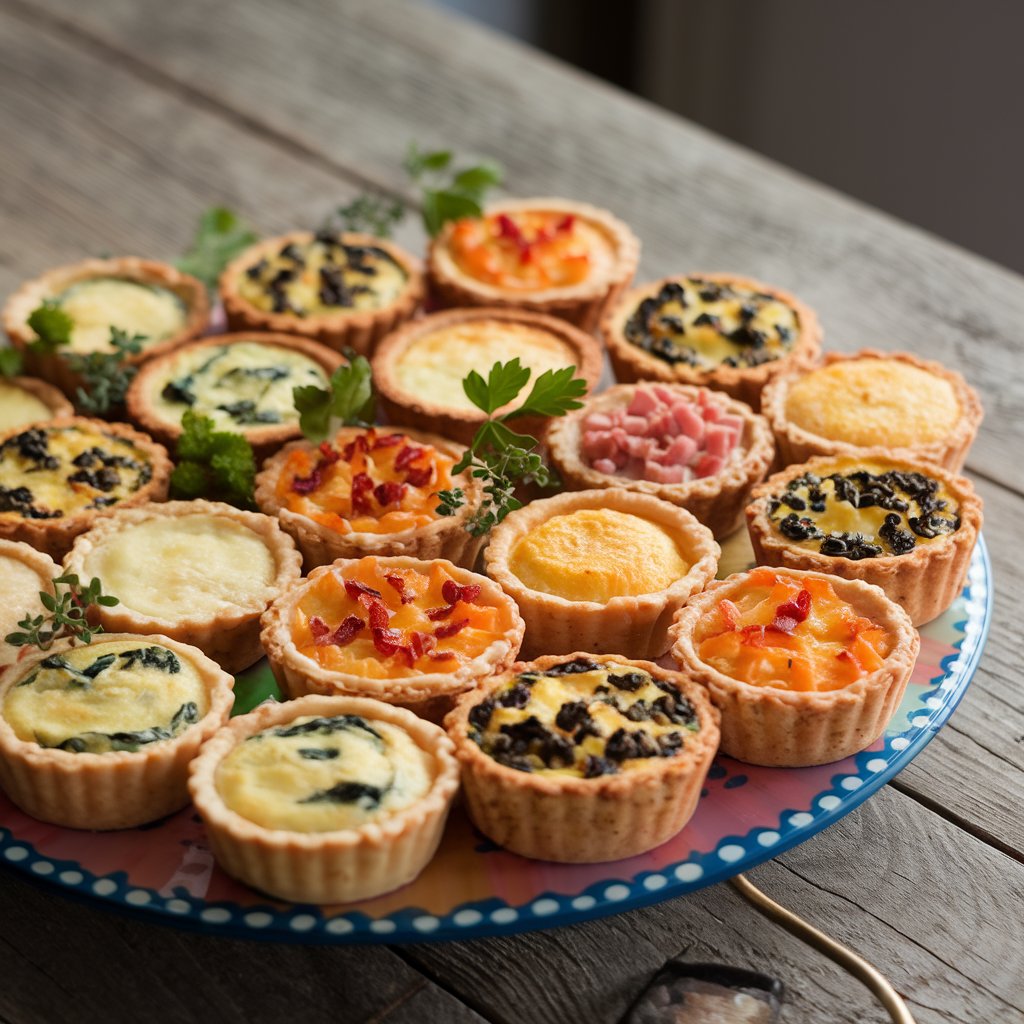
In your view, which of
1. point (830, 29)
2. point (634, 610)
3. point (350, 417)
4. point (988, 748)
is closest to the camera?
point (634, 610)

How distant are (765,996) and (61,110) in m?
5.06

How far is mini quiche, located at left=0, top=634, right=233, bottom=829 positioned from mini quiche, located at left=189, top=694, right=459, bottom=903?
13 cm

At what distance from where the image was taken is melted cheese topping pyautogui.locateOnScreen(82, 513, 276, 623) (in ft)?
12.3

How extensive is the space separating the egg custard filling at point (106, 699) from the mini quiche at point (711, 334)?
1913 mm

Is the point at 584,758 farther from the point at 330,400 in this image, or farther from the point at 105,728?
the point at 330,400

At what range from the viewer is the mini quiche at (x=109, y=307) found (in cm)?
473

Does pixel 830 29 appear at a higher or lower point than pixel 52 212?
higher

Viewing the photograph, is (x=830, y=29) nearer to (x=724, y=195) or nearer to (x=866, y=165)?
(x=866, y=165)

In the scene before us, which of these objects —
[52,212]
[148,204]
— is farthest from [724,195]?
[52,212]

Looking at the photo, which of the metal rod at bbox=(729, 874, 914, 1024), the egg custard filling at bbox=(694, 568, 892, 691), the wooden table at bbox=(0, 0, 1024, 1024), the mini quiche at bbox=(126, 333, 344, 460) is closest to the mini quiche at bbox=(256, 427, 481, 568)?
the mini quiche at bbox=(126, 333, 344, 460)

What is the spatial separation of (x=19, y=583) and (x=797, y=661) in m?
1.93

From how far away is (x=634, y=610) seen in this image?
367 cm

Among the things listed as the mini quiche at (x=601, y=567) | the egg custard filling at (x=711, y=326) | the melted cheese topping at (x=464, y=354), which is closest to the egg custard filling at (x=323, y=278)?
the melted cheese topping at (x=464, y=354)

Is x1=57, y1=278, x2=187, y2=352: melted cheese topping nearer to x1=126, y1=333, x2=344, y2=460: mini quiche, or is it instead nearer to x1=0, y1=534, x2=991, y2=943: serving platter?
x1=126, y1=333, x2=344, y2=460: mini quiche
